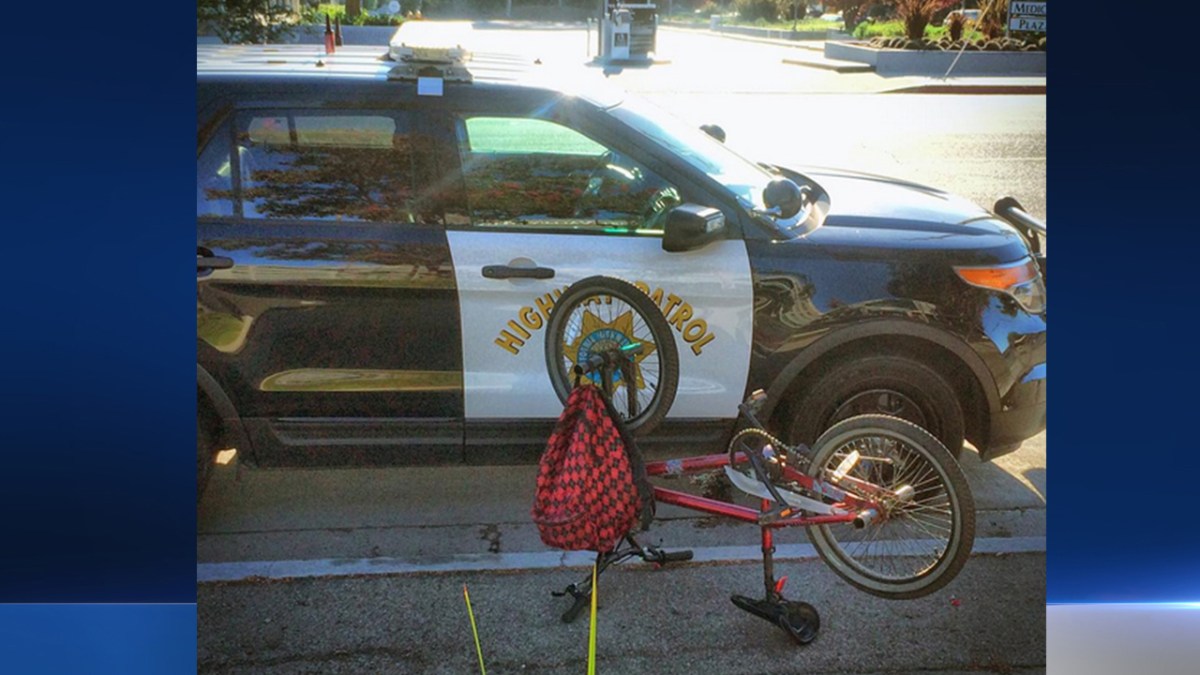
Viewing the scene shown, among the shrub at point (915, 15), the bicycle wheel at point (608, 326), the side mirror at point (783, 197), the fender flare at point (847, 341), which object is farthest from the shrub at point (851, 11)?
the bicycle wheel at point (608, 326)

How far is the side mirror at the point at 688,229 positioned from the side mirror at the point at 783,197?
7.7 inches

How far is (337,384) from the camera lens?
3.22m

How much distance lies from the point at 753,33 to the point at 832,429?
3.76ft

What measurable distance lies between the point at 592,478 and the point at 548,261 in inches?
22.3

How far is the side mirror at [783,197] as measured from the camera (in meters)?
3.32

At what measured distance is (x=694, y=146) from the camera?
3432mm

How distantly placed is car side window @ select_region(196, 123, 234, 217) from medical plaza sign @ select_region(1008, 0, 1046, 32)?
2085 millimetres

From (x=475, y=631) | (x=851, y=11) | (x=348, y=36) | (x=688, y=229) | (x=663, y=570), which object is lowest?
(x=475, y=631)

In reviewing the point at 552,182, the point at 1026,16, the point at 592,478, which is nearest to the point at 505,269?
the point at 552,182

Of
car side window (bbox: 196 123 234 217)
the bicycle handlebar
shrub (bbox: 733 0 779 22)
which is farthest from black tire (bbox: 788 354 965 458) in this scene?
car side window (bbox: 196 123 234 217)

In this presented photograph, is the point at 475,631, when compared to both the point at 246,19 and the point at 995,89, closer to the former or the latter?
the point at 246,19

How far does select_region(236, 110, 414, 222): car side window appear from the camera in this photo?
3232 mm
